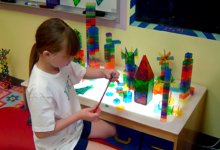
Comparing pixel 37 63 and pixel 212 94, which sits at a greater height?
pixel 37 63

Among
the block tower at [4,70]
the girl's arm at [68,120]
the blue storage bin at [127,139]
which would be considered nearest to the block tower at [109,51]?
the blue storage bin at [127,139]

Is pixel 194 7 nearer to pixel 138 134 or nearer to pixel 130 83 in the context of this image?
pixel 130 83

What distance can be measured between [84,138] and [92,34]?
1.74 feet

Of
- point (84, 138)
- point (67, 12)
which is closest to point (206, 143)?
point (84, 138)

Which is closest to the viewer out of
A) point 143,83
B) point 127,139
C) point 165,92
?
point 165,92

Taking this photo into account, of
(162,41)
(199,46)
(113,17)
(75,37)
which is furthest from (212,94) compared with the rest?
(75,37)

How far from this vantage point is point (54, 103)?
1100mm

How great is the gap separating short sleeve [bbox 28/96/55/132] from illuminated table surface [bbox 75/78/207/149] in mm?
281

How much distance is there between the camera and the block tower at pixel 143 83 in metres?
1.22

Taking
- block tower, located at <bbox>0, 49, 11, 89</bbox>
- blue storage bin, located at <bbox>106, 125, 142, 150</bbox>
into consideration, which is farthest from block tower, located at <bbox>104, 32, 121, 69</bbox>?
block tower, located at <bbox>0, 49, 11, 89</bbox>

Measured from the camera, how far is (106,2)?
1521 mm

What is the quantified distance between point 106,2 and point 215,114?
0.81 m

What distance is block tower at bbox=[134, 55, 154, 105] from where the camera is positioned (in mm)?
1221

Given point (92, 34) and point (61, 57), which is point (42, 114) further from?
Result: point (92, 34)
